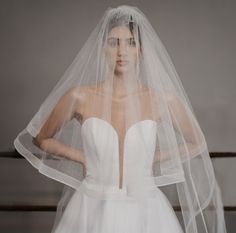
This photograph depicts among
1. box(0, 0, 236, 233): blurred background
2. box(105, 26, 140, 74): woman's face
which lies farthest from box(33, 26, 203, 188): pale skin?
box(0, 0, 236, 233): blurred background

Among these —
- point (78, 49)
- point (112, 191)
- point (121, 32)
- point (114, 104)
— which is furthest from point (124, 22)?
point (78, 49)

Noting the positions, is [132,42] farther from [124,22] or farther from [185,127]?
[185,127]

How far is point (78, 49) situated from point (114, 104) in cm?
97

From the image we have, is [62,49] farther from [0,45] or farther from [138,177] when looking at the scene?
[138,177]

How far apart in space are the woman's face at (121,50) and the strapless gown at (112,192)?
0.49 ft

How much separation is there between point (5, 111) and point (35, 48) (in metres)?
0.32

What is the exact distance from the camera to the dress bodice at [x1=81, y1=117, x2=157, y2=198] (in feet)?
3.90

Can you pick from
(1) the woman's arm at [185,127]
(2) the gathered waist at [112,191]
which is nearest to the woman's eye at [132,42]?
(1) the woman's arm at [185,127]

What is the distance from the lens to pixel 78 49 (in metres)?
2.15

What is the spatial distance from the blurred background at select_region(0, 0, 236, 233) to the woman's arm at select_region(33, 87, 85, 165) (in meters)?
0.87

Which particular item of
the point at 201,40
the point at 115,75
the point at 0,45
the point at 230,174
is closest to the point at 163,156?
the point at 115,75

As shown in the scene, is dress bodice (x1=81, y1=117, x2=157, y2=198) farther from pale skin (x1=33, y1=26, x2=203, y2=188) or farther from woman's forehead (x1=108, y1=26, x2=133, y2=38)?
woman's forehead (x1=108, y1=26, x2=133, y2=38)

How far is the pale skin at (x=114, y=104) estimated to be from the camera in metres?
1.23

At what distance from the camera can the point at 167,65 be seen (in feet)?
4.22
